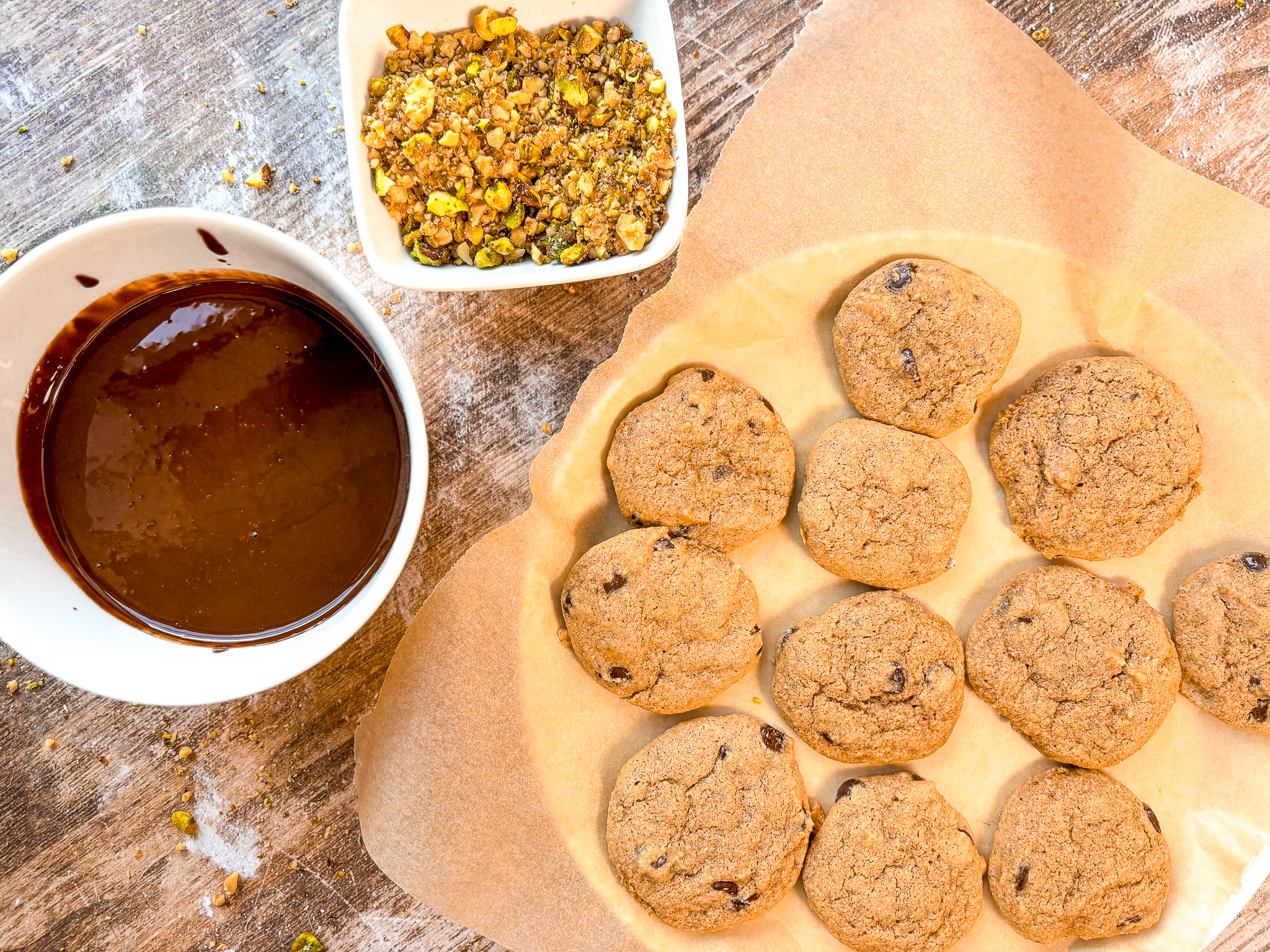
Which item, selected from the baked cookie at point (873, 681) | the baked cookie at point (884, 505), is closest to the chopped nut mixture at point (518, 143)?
the baked cookie at point (884, 505)

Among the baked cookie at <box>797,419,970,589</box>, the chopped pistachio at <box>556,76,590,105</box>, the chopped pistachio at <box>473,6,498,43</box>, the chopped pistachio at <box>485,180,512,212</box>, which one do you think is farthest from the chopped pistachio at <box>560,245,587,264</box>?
the baked cookie at <box>797,419,970,589</box>

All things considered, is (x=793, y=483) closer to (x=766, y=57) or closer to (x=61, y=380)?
(x=766, y=57)

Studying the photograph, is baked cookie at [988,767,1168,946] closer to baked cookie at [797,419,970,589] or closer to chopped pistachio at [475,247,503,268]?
baked cookie at [797,419,970,589]

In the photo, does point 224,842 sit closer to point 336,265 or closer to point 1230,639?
point 336,265

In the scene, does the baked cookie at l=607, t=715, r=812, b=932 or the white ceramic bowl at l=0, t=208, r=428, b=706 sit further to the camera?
the baked cookie at l=607, t=715, r=812, b=932

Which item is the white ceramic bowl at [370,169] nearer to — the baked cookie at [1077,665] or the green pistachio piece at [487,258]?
the green pistachio piece at [487,258]

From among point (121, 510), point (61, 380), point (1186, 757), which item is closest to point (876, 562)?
point (1186, 757)

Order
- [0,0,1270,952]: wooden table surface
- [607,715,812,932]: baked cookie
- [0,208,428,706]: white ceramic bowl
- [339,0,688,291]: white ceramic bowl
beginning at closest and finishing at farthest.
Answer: [0,208,428,706]: white ceramic bowl → [339,0,688,291]: white ceramic bowl → [607,715,812,932]: baked cookie → [0,0,1270,952]: wooden table surface
